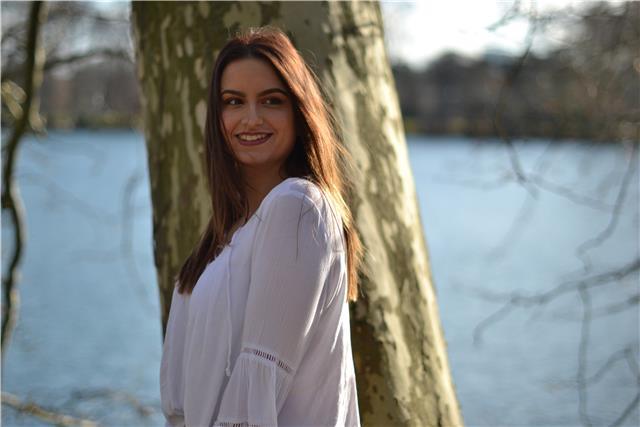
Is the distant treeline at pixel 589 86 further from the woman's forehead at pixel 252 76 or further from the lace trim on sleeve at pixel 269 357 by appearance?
the lace trim on sleeve at pixel 269 357

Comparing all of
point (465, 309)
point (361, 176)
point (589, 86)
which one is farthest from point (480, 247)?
point (361, 176)

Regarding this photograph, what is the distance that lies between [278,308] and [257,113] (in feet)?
1.30

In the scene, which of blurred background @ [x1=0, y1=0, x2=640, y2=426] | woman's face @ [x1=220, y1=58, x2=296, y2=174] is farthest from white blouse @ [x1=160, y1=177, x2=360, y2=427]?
blurred background @ [x1=0, y1=0, x2=640, y2=426]

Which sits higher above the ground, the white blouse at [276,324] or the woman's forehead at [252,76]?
the woman's forehead at [252,76]

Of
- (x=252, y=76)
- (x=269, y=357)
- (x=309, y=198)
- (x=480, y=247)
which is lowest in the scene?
(x=480, y=247)

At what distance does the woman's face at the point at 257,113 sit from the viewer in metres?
1.92

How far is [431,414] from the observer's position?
2557 millimetres

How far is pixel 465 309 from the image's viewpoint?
11.7 m

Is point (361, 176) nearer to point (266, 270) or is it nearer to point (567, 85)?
point (266, 270)

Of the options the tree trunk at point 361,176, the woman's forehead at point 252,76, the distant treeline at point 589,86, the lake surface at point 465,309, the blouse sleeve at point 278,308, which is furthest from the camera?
the lake surface at point 465,309

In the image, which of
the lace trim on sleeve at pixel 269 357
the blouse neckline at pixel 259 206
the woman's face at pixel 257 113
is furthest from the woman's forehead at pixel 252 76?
the lace trim on sleeve at pixel 269 357

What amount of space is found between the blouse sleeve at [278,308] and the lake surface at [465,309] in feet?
8.81

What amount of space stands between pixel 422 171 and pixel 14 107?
87.8ft

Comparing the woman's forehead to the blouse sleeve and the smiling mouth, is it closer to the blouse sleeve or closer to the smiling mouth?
the smiling mouth
